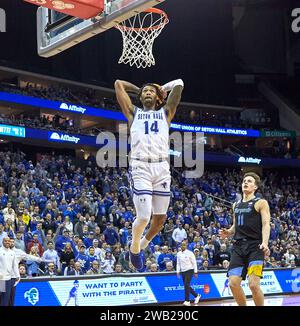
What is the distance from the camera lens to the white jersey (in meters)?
6.81

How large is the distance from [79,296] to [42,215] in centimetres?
440

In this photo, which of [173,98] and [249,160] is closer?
[173,98]

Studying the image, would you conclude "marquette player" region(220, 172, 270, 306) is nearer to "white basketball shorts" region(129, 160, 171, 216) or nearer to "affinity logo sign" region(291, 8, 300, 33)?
"white basketball shorts" region(129, 160, 171, 216)

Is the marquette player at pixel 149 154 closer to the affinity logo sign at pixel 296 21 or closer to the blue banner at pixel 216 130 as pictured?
the blue banner at pixel 216 130

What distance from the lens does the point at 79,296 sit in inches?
556

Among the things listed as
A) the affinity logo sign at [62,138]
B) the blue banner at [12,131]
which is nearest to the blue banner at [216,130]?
the affinity logo sign at [62,138]

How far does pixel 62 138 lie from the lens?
1144 inches

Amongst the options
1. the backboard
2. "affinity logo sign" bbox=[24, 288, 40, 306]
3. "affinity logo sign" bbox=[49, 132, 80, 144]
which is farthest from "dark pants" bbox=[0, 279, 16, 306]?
"affinity logo sign" bbox=[49, 132, 80, 144]

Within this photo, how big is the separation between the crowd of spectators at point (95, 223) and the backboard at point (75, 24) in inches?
234

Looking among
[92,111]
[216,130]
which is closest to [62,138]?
[92,111]

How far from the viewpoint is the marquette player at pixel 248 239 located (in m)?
7.73

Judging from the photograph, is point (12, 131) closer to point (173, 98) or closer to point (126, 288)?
point (126, 288)

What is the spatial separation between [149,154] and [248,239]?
79.0 inches

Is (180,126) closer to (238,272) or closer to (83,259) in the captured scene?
(83,259)
